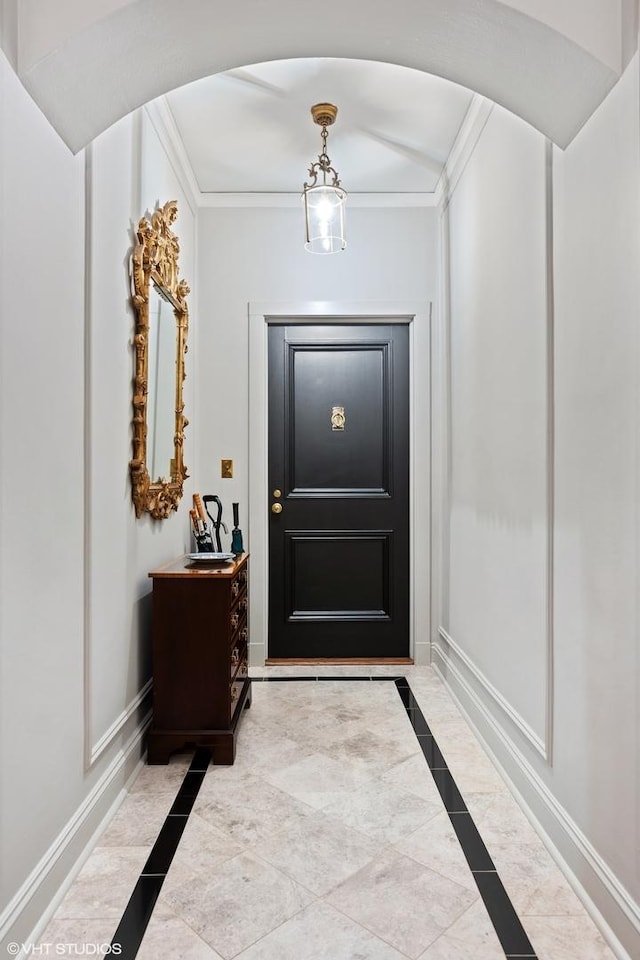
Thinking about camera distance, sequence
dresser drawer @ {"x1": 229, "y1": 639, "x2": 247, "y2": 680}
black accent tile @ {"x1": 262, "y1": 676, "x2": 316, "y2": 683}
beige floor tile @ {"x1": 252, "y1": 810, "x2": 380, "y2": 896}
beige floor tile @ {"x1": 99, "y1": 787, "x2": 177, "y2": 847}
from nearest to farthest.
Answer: beige floor tile @ {"x1": 252, "y1": 810, "x2": 380, "y2": 896}, beige floor tile @ {"x1": 99, "y1": 787, "x2": 177, "y2": 847}, dresser drawer @ {"x1": 229, "y1": 639, "x2": 247, "y2": 680}, black accent tile @ {"x1": 262, "y1": 676, "x2": 316, "y2": 683}

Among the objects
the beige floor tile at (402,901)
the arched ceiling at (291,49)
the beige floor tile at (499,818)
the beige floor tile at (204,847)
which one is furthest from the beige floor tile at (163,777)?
the arched ceiling at (291,49)

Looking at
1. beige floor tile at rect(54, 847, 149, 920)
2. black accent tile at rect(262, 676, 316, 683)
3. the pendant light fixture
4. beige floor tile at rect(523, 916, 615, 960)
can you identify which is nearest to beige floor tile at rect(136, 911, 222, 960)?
beige floor tile at rect(54, 847, 149, 920)

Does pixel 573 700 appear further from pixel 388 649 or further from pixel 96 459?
pixel 388 649

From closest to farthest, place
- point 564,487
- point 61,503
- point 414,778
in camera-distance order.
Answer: point 61,503 → point 564,487 → point 414,778

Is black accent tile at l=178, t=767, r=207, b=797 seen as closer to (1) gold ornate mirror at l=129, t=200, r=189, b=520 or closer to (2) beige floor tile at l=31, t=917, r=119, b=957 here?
(2) beige floor tile at l=31, t=917, r=119, b=957

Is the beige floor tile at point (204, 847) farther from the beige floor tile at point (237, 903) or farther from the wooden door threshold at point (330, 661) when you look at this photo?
the wooden door threshold at point (330, 661)

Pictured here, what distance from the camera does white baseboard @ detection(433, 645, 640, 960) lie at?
1379 millimetres

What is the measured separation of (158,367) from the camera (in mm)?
2697

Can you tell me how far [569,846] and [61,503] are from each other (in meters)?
1.62

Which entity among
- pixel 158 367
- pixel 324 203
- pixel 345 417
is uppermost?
pixel 324 203

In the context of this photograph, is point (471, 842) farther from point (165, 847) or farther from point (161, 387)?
point (161, 387)

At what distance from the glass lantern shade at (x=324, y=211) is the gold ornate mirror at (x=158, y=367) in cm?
62

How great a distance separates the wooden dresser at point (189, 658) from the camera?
7.84ft

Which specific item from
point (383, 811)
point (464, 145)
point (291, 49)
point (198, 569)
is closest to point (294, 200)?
point (464, 145)
